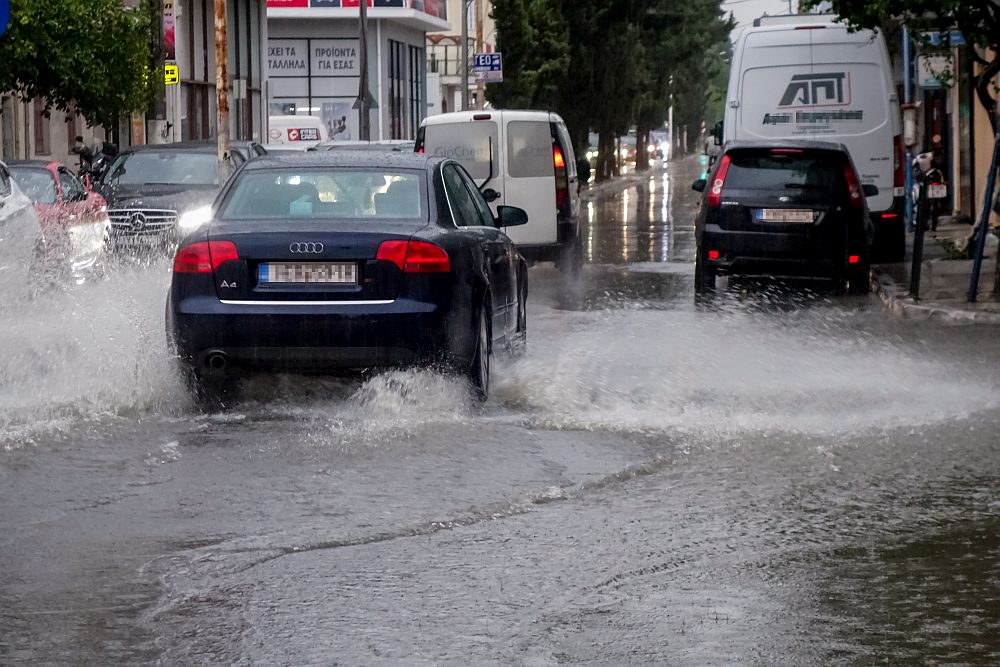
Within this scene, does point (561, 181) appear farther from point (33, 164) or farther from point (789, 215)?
point (33, 164)

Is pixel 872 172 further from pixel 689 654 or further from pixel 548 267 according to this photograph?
pixel 689 654

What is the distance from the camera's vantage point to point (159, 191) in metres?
22.8

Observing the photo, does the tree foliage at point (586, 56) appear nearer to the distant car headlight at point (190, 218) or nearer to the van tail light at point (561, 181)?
the van tail light at point (561, 181)

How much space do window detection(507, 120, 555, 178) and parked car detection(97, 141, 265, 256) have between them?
303 cm

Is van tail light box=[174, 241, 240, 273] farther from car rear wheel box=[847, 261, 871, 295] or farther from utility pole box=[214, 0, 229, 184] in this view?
utility pole box=[214, 0, 229, 184]

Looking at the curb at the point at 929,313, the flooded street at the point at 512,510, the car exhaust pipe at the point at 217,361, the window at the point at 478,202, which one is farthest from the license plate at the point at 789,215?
the car exhaust pipe at the point at 217,361

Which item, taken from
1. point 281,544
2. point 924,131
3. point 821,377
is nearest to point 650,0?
point 924,131

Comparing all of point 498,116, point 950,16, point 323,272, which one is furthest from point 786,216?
point 323,272

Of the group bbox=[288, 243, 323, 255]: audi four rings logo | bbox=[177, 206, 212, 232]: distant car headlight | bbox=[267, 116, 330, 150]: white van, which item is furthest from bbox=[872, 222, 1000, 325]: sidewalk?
bbox=[267, 116, 330, 150]: white van

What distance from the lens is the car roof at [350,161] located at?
36.0 ft

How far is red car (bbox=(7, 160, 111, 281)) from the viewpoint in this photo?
18.5 metres

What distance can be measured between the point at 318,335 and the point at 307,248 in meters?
0.47

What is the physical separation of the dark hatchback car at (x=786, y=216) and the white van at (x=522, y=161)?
3.70 meters

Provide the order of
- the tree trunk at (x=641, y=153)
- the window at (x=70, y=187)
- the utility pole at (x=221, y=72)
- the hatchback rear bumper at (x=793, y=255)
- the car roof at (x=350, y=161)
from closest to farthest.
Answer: the car roof at (x=350, y=161), the hatchback rear bumper at (x=793, y=255), the window at (x=70, y=187), the utility pole at (x=221, y=72), the tree trunk at (x=641, y=153)
